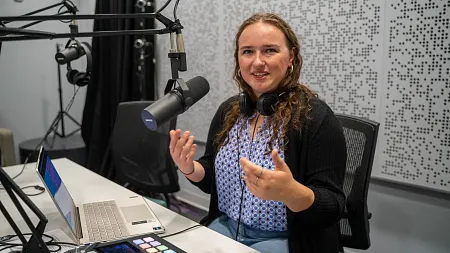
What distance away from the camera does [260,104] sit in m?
1.46

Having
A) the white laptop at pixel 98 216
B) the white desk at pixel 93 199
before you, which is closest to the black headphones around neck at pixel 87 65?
the white desk at pixel 93 199

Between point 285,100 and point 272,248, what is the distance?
0.52m

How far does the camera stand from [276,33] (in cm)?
149

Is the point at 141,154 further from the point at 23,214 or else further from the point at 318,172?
the point at 23,214

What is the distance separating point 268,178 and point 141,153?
1.60 metres

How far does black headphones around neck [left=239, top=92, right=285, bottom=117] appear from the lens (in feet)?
4.81

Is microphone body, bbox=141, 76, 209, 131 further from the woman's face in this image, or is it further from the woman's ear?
the woman's ear

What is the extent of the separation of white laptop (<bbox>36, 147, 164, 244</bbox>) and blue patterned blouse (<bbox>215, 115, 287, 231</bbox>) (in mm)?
286

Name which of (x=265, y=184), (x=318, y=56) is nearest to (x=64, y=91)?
(x=318, y=56)

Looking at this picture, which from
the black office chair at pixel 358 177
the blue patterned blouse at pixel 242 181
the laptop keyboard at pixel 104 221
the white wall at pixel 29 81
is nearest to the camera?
the laptop keyboard at pixel 104 221

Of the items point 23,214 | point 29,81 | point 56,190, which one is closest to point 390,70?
point 56,190

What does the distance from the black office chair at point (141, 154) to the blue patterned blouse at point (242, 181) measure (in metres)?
0.86

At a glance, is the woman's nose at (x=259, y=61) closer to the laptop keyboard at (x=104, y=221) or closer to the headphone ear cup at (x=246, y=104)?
the headphone ear cup at (x=246, y=104)

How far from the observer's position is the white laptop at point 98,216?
50.5 inches
